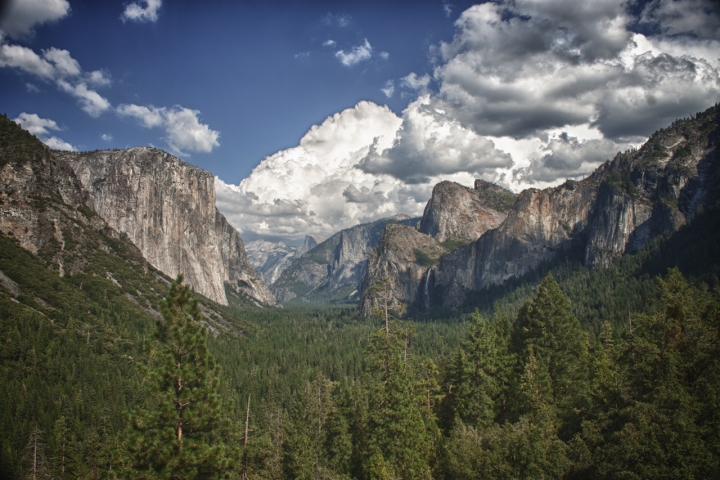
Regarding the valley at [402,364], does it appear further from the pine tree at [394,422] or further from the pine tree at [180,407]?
the pine tree at [180,407]

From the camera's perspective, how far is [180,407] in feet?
63.7

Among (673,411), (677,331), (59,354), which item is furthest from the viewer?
(59,354)

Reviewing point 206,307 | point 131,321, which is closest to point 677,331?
point 131,321

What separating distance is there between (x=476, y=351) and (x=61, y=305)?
117 m

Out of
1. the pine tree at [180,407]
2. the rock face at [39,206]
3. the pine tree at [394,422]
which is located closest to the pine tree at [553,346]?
the pine tree at [394,422]

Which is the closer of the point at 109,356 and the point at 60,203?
the point at 109,356

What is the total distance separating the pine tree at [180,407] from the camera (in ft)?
59.9

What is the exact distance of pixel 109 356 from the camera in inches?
3639

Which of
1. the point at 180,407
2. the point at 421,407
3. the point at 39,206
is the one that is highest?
the point at 39,206

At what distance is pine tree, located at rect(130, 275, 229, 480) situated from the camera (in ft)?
59.9

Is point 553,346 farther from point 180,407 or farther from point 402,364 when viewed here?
point 180,407

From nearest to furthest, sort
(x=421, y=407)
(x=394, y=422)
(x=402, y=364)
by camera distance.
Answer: (x=394, y=422)
(x=402, y=364)
(x=421, y=407)

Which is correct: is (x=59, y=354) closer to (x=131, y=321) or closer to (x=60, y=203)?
(x=131, y=321)

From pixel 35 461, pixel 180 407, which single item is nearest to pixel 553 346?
pixel 180 407
